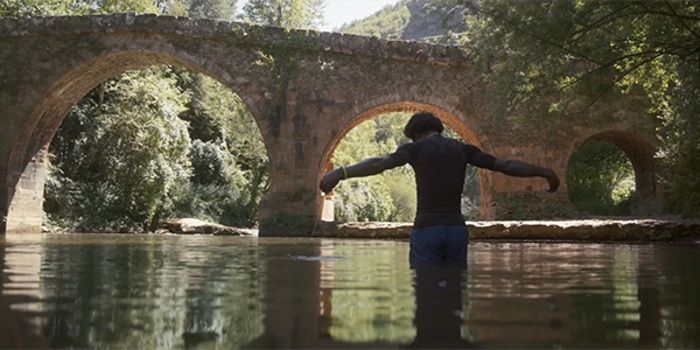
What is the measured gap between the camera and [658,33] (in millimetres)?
9008

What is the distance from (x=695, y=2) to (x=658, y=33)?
0.57m

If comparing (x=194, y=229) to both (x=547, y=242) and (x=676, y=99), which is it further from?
A: (x=676, y=99)

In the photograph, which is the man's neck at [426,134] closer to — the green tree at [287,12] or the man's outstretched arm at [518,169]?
the man's outstretched arm at [518,169]

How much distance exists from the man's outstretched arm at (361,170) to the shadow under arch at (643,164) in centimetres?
1502

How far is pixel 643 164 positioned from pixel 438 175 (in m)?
17.0

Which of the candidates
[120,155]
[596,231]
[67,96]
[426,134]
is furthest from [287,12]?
[426,134]

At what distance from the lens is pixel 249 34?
59.0 ft

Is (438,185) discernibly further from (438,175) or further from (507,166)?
(507,166)

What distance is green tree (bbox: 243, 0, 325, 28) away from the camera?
40.3 meters

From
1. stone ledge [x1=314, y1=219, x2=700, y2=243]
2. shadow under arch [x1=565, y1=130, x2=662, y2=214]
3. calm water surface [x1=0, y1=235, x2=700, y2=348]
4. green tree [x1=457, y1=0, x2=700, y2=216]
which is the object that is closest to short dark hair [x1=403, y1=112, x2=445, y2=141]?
calm water surface [x1=0, y1=235, x2=700, y2=348]

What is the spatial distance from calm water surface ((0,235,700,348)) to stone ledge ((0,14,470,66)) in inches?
519

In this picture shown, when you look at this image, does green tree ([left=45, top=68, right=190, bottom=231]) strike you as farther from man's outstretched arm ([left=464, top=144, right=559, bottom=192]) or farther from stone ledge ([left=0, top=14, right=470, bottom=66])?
man's outstretched arm ([left=464, top=144, right=559, bottom=192])

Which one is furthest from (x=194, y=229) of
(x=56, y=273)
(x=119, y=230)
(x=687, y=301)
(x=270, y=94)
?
(x=687, y=301)

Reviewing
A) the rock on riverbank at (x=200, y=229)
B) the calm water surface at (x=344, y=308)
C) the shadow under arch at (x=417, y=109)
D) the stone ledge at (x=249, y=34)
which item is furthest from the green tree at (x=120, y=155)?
the calm water surface at (x=344, y=308)
